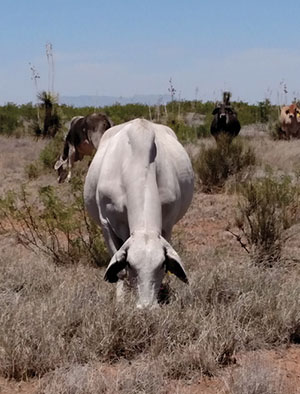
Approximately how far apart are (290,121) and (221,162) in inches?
541

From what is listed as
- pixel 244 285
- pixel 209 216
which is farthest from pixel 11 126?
pixel 244 285

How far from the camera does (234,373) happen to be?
6379mm

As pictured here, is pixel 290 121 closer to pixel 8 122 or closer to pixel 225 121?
pixel 225 121

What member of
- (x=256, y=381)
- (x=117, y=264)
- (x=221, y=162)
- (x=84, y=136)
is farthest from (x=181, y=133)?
(x=256, y=381)

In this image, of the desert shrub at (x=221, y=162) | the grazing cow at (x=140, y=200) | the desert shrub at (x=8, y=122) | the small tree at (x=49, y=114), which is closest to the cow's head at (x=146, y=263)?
the grazing cow at (x=140, y=200)

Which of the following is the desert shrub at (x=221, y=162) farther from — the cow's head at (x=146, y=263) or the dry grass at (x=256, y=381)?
the dry grass at (x=256, y=381)

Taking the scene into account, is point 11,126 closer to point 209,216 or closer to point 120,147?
point 209,216

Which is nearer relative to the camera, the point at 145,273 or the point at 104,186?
the point at 145,273

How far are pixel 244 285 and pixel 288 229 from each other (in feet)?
15.5

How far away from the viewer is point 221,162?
1877cm

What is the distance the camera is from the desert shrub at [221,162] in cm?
1831

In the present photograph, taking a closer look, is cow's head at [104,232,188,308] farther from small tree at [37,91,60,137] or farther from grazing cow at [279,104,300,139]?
small tree at [37,91,60,137]

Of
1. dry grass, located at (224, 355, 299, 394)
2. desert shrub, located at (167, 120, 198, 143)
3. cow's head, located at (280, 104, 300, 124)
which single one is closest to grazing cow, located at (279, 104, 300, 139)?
cow's head, located at (280, 104, 300, 124)

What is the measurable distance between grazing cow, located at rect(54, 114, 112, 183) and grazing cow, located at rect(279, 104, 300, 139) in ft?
38.7
